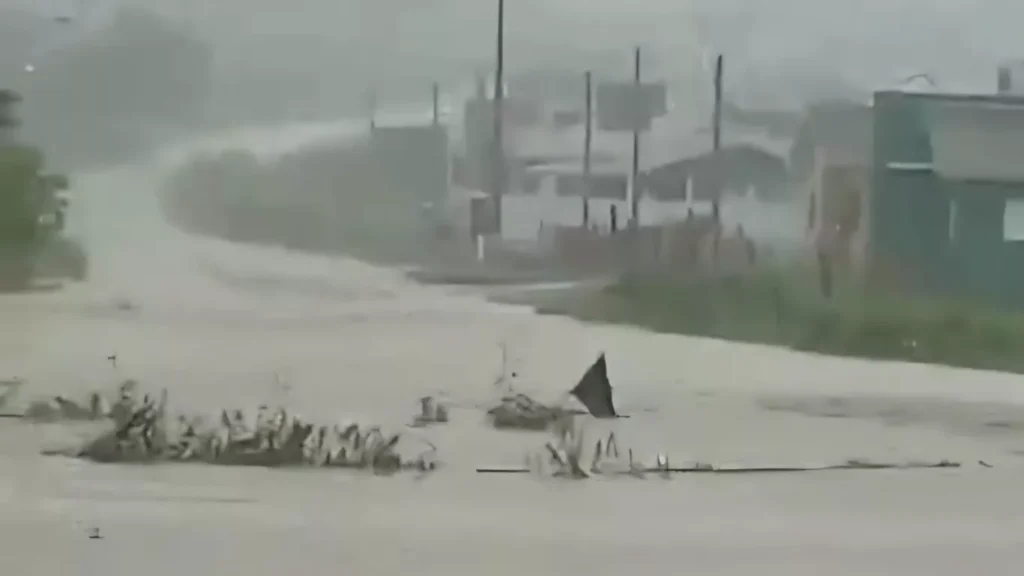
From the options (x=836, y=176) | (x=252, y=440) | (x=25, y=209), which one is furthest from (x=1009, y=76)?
(x=25, y=209)

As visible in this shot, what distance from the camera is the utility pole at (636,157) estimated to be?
3.16 feet

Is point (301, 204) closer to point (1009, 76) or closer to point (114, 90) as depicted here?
point (114, 90)

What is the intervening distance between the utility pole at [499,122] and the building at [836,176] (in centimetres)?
30

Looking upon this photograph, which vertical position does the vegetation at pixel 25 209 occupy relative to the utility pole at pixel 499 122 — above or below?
below

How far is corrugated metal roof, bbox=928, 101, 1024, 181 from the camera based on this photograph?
100 centimetres

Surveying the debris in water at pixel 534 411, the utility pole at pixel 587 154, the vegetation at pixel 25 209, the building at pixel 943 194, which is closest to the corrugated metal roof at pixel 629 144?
the utility pole at pixel 587 154

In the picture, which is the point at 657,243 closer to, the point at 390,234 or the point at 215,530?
the point at 390,234

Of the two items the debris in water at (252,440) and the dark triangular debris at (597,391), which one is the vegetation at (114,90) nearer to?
the debris in water at (252,440)

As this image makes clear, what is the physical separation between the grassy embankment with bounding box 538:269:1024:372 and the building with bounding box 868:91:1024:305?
3 centimetres

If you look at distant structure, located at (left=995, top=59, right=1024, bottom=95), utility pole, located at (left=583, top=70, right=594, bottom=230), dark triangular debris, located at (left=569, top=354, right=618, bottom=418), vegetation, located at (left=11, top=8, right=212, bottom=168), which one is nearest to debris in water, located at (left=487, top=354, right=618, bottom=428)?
dark triangular debris, located at (left=569, top=354, right=618, bottom=418)

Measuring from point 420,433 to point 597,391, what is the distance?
0.18 meters

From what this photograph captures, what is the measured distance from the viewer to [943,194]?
989mm

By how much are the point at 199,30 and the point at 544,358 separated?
0.47m

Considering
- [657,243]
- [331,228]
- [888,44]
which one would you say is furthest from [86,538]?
[888,44]
